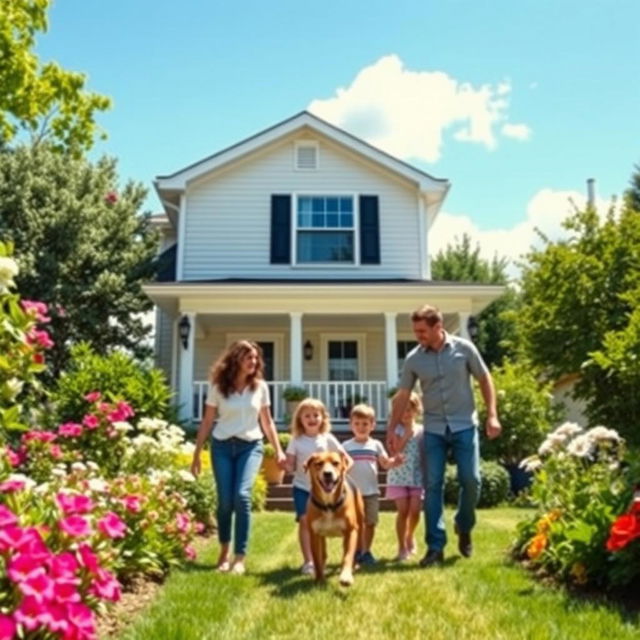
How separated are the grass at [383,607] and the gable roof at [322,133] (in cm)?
1186

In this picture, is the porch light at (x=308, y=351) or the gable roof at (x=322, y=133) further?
the porch light at (x=308, y=351)

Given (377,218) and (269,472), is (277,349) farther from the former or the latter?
(269,472)

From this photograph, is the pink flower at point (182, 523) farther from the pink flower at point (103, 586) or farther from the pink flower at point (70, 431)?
the pink flower at point (103, 586)

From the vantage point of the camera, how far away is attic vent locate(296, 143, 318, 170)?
16422mm

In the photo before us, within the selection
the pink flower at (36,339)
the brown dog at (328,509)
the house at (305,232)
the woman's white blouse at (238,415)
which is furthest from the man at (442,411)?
the house at (305,232)

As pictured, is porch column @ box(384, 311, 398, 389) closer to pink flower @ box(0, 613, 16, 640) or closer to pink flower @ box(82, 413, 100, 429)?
pink flower @ box(82, 413, 100, 429)

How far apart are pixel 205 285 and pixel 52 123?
5847mm

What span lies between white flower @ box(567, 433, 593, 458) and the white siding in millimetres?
10944

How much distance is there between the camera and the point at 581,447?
4898 millimetres

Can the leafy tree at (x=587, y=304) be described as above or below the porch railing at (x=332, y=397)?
above

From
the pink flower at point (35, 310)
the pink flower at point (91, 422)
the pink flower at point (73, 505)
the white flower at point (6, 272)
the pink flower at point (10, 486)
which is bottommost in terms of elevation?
the pink flower at point (73, 505)

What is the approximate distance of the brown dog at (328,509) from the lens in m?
4.51

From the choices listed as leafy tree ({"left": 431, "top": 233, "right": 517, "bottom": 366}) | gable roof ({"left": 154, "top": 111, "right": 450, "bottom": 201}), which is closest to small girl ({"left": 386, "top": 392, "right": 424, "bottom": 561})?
gable roof ({"left": 154, "top": 111, "right": 450, "bottom": 201})

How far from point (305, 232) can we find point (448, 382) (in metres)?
11.1
